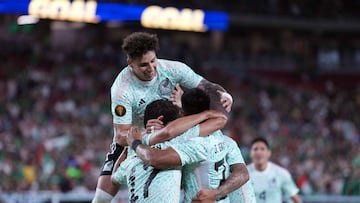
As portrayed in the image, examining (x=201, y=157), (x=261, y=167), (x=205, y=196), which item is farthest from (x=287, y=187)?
(x=201, y=157)

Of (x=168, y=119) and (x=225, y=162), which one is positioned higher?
(x=168, y=119)

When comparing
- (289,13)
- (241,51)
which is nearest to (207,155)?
(289,13)

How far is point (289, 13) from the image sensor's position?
94.7 ft

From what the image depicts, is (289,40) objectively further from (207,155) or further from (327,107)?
(207,155)

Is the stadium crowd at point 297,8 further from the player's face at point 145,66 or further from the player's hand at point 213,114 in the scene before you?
the player's hand at point 213,114

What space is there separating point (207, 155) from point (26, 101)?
13991 mm

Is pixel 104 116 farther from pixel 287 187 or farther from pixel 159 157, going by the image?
pixel 159 157

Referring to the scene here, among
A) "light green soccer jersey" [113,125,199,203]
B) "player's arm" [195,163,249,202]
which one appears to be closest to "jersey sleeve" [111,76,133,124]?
"light green soccer jersey" [113,125,199,203]

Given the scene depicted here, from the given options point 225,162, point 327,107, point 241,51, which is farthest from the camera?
point 241,51

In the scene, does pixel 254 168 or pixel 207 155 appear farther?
pixel 254 168

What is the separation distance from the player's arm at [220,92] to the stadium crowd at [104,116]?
24.1 feet

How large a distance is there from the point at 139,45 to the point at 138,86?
49cm

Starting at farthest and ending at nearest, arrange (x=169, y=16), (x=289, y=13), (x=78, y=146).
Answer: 1. (x=289, y=13)
2. (x=169, y=16)
3. (x=78, y=146)

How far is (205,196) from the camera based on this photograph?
Answer: 6207mm
